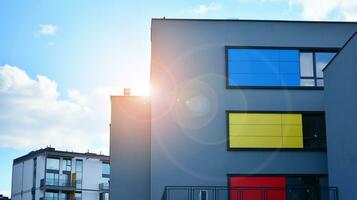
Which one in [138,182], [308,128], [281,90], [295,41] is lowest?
[138,182]

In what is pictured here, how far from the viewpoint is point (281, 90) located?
21.0m

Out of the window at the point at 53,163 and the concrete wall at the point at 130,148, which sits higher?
the window at the point at 53,163

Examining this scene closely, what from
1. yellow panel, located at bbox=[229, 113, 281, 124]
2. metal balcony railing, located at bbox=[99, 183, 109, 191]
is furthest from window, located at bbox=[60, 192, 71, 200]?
yellow panel, located at bbox=[229, 113, 281, 124]

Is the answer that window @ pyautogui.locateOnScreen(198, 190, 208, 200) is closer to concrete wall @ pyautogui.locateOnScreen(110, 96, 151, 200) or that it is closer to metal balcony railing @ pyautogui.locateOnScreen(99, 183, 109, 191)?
concrete wall @ pyautogui.locateOnScreen(110, 96, 151, 200)

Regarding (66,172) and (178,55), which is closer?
(178,55)

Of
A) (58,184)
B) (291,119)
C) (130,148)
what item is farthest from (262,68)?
(58,184)

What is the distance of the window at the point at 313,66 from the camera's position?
2125cm

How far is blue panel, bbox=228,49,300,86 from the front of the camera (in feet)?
68.9

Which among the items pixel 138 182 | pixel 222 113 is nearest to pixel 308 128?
pixel 222 113

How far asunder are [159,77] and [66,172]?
187 feet

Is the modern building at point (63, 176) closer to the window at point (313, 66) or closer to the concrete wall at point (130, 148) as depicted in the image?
the concrete wall at point (130, 148)

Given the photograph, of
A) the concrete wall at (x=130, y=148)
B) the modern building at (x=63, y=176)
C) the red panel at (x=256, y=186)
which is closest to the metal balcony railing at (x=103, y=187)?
the modern building at (x=63, y=176)

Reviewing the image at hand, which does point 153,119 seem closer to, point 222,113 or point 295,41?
point 222,113

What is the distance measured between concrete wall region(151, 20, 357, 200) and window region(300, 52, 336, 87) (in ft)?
1.20
